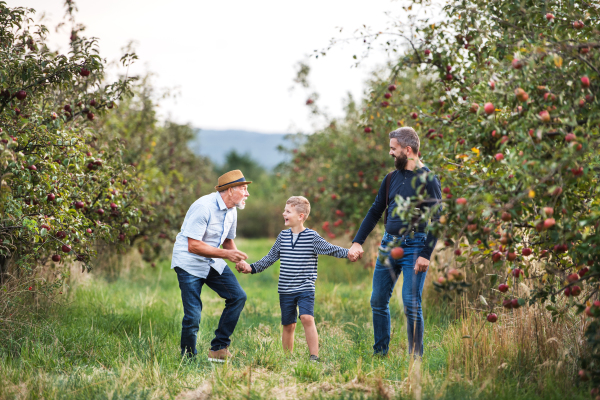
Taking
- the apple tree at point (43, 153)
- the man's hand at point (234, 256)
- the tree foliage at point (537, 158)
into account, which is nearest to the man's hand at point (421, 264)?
the tree foliage at point (537, 158)

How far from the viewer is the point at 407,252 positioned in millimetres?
4262

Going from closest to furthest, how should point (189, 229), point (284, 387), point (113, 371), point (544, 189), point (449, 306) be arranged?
point (544, 189) < point (284, 387) < point (113, 371) < point (189, 229) < point (449, 306)

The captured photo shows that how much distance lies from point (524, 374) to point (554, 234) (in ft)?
4.59

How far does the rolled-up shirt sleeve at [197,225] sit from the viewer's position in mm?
4480

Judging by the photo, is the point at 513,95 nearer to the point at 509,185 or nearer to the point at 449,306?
the point at 509,185

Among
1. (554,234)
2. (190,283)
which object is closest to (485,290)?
(554,234)

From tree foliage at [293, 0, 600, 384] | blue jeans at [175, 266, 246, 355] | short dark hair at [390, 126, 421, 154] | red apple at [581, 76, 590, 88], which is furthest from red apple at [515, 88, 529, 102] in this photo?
blue jeans at [175, 266, 246, 355]

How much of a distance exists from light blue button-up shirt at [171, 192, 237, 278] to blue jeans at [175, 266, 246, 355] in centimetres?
7

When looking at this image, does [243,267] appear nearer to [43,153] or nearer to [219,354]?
[219,354]

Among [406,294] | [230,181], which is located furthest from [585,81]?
[230,181]

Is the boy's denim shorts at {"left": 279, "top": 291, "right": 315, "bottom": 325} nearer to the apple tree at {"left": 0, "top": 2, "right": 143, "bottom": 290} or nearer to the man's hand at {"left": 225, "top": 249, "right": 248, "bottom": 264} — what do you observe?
the man's hand at {"left": 225, "top": 249, "right": 248, "bottom": 264}

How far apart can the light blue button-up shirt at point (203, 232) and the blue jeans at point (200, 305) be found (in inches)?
2.9

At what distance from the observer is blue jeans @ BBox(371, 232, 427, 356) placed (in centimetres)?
418

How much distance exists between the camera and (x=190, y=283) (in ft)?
14.8
